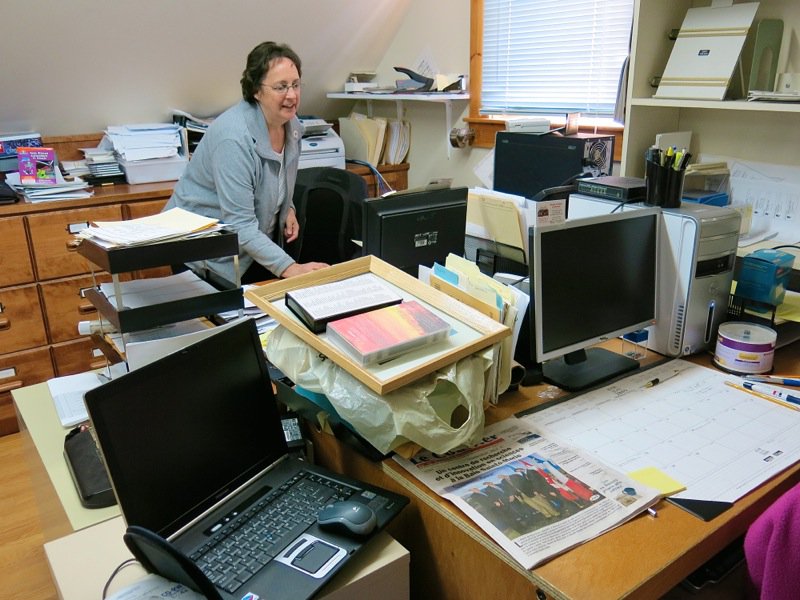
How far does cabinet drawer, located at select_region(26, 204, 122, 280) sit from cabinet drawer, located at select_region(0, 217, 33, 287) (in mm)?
33

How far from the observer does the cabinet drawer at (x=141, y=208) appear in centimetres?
304

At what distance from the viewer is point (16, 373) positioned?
293 cm

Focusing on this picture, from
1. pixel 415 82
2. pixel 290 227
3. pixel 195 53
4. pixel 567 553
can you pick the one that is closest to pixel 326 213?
pixel 290 227

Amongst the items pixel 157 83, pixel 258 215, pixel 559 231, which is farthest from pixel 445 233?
pixel 157 83

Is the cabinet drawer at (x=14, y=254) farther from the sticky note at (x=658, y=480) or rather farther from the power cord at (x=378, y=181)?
the sticky note at (x=658, y=480)

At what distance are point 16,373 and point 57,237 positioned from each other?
0.64 m

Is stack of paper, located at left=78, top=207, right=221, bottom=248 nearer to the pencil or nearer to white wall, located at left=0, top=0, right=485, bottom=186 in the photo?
the pencil

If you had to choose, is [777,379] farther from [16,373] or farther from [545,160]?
[16,373]

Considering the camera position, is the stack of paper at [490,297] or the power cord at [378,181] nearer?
the stack of paper at [490,297]

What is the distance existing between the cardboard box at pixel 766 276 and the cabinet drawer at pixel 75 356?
267cm

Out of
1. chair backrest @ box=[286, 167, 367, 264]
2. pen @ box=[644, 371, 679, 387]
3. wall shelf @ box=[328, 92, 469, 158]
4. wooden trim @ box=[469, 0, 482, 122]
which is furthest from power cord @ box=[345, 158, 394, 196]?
pen @ box=[644, 371, 679, 387]

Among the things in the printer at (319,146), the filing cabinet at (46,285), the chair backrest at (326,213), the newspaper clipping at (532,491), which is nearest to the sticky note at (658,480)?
the newspaper clipping at (532,491)

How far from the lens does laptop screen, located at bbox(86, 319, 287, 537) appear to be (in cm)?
100

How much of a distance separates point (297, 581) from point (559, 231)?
2.86ft
